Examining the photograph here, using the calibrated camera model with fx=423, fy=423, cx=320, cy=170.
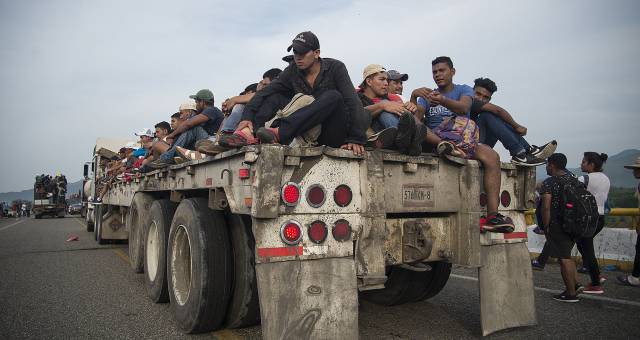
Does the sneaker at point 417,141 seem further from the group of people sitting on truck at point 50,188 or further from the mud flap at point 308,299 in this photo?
the group of people sitting on truck at point 50,188

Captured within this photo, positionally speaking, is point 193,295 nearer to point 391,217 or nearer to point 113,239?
point 391,217

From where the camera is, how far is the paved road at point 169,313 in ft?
12.3

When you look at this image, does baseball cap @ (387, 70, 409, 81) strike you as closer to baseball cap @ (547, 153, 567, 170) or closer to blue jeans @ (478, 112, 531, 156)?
blue jeans @ (478, 112, 531, 156)

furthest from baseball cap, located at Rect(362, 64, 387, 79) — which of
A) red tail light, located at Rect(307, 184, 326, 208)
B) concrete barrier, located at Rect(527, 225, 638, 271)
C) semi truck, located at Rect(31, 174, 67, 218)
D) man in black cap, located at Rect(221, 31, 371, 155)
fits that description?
semi truck, located at Rect(31, 174, 67, 218)

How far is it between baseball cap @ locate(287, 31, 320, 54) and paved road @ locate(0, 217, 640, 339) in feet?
8.01

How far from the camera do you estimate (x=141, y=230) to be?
5711 mm

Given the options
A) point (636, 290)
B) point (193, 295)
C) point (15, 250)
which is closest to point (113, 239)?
point (15, 250)

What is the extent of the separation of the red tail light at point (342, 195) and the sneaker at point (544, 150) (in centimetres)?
211

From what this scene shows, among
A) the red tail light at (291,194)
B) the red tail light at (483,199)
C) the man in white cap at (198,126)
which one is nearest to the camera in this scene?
the red tail light at (291,194)

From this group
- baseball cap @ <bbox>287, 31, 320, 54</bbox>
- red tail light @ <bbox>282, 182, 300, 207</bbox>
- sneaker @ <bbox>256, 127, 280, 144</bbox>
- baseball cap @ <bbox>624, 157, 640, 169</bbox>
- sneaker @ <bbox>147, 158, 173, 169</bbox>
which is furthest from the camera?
baseball cap @ <bbox>624, 157, 640, 169</bbox>

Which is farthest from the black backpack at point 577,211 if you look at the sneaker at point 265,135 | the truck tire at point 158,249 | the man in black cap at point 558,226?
the truck tire at point 158,249

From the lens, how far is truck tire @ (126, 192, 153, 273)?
5.80 meters

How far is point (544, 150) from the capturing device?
4.00 m

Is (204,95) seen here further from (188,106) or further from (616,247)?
(616,247)
